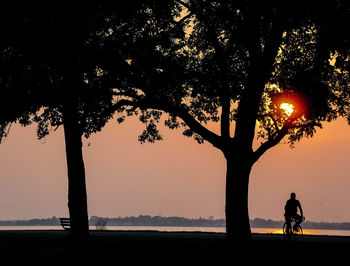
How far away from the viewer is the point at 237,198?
20141mm

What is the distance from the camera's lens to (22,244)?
22.6 m

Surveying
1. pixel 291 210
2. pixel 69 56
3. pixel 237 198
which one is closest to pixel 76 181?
pixel 69 56

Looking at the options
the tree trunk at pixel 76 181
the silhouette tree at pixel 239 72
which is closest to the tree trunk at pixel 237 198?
the silhouette tree at pixel 239 72

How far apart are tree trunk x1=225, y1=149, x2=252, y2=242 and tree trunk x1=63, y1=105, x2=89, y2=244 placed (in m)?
6.19

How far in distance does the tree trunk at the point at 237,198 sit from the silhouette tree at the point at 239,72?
43mm

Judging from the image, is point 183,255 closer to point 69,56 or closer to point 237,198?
point 237,198

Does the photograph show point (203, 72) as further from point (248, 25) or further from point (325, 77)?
point (325, 77)

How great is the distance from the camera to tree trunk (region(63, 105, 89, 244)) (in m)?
17.9

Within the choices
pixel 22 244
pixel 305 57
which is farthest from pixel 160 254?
pixel 305 57

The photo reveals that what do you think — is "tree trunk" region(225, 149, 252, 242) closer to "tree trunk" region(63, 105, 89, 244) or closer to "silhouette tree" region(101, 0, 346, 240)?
"silhouette tree" region(101, 0, 346, 240)

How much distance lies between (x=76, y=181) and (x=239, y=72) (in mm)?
10686

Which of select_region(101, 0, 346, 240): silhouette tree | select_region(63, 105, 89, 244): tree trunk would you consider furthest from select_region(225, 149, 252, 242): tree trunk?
select_region(63, 105, 89, 244): tree trunk

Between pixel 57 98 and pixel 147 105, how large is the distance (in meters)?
5.37

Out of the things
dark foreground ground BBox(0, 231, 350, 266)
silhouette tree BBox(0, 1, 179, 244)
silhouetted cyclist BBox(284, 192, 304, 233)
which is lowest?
dark foreground ground BBox(0, 231, 350, 266)
